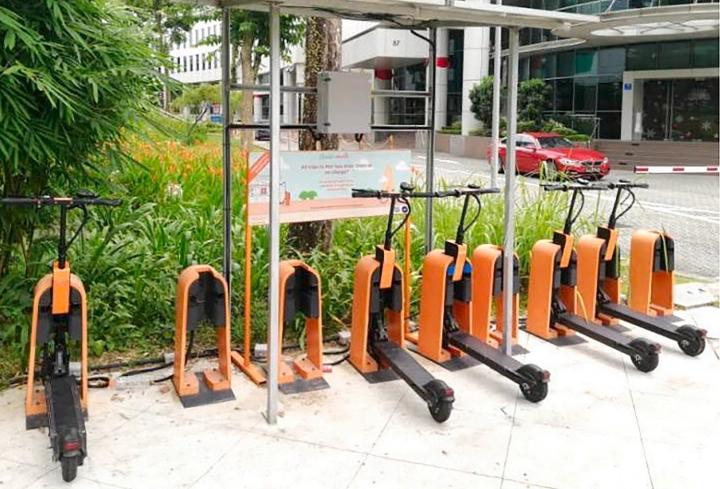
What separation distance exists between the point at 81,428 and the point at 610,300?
393 centimetres

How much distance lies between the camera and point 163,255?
17.5 feet

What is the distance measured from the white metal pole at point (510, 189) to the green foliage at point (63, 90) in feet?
7.12

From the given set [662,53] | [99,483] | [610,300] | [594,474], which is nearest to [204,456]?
[99,483]

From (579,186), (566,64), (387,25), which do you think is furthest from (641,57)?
(387,25)

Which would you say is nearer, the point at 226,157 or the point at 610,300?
the point at 226,157

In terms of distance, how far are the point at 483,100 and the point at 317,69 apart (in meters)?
23.4

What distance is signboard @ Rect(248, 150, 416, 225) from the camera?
4418mm

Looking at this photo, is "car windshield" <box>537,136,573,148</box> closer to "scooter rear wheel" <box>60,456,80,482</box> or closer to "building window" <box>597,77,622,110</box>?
"building window" <box>597,77,622,110</box>

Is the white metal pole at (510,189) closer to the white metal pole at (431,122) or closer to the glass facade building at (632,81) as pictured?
the white metal pole at (431,122)

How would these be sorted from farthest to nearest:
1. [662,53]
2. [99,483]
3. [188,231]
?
[662,53] < [188,231] < [99,483]

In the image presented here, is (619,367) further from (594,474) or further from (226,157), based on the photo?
(226,157)

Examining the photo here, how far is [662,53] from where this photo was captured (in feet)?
81.5

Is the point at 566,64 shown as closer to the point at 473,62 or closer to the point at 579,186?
the point at 473,62

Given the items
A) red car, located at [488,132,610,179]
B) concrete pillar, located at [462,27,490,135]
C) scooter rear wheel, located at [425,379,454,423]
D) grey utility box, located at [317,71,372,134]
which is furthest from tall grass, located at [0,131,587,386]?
concrete pillar, located at [462,27,490,135]
